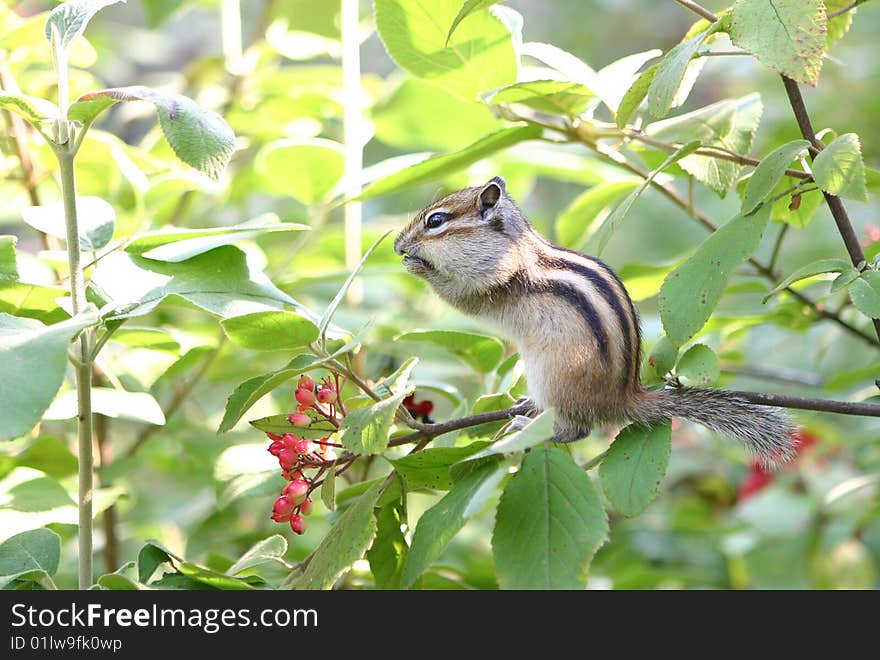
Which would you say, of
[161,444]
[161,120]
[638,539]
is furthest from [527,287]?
[638,539]

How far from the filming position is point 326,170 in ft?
5.54

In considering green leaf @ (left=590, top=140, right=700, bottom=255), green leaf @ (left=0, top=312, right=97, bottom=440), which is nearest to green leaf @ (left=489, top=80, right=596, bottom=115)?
green leaf @ (left=590, top=140, right=700, bottom=255)

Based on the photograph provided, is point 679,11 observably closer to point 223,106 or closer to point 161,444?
point 223,106

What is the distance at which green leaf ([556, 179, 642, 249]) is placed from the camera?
1501 mm

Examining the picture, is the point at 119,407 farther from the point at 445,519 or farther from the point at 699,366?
the point at 699,366

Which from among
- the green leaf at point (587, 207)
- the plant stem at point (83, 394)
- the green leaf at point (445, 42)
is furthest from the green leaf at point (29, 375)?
the green leaf at point (587, 207)

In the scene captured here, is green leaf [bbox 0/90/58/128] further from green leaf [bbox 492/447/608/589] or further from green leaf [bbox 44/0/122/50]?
green leaf [bbox 492/447/608/589]

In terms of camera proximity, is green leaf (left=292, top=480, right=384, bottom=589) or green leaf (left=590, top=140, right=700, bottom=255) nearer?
green leaf (left=292, top=480, right=384, bottom=589)

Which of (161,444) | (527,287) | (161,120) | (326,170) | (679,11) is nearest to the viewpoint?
(161,120)

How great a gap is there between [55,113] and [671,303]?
0.65 m

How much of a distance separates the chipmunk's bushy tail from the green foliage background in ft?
0.17

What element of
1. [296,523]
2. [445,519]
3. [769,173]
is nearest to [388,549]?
[296,523]

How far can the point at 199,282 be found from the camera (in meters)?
1.09

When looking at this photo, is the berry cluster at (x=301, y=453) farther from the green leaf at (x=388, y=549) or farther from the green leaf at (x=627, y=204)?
the green leaf at (x=627, y=204)
